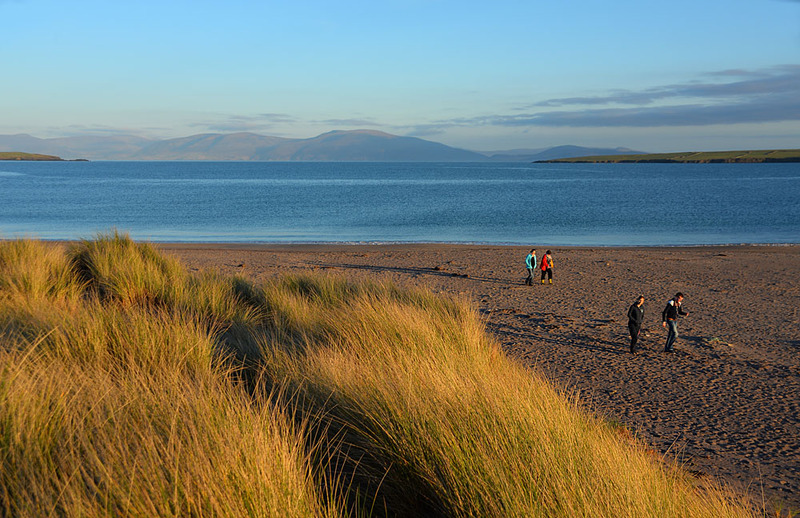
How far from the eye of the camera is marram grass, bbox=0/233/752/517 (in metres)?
2.67

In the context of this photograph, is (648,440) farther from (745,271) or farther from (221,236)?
(221,236)

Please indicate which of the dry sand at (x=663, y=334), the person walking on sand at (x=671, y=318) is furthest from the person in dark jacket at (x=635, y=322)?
the person walking on sand at (x=671, y=318)

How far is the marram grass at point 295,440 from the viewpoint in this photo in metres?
2.67

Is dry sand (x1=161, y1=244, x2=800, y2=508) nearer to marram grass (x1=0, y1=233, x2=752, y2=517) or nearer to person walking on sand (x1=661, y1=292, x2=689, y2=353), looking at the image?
person walking on sand (x1=661, y1=292, x2=689, y2=353)

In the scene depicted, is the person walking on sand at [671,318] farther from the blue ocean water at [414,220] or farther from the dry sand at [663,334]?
the blue ocean water at [414,220]

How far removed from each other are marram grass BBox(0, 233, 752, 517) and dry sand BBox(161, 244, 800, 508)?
5.40 ft

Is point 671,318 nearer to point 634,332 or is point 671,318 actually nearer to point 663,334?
point 634,332

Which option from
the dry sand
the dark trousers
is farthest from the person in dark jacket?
the dry sand

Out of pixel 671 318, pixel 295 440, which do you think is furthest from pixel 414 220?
pixel 295 440

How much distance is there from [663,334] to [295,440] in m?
9.79

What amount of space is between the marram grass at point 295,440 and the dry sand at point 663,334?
1.65 m

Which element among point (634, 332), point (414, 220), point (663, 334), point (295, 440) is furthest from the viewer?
point (414, 220)

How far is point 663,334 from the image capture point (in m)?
11.6

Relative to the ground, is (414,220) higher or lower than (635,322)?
lower
